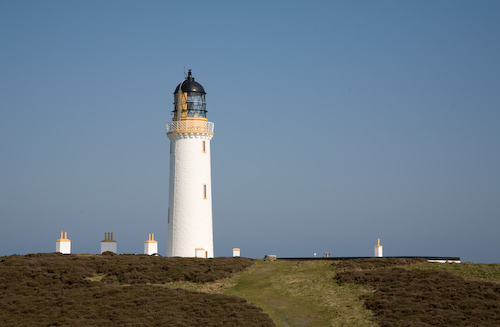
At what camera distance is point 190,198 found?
5284 cm

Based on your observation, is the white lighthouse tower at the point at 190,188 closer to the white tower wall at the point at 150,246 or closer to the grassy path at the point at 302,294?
the white tower wall at the point at 150,246

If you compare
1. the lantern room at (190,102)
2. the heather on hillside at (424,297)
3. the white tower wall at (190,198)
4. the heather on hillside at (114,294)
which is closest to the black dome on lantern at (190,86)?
the lantern room at (190,102)

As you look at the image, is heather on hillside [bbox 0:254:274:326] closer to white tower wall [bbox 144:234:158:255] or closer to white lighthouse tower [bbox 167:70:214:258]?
white tower wall [bbox 144:234:158:255]

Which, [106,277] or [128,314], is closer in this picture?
[128,314]

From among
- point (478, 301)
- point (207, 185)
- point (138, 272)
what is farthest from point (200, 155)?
point (478, 301)

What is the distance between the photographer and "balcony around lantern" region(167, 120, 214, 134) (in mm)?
53906

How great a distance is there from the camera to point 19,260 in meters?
45.8

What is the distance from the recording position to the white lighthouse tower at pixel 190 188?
173 ft

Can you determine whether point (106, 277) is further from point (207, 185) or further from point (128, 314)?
point (207, 185)

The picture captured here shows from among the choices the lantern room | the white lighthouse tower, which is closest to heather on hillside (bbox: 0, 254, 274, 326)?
the white lighthouse tower

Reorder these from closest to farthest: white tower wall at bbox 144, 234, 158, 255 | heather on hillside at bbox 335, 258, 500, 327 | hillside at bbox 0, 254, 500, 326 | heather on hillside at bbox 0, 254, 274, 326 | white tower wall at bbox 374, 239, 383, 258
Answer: heather on hillside at bbox 335, 258, 500, 327 < hillside at bbox 0, 254, 500, 326 < heather on hillside at bbox 0, 254, 274, 326 < white tower wall at bbox 374, 239, 383, 258 < white tower wall at bbox 144, 234, 158, 255

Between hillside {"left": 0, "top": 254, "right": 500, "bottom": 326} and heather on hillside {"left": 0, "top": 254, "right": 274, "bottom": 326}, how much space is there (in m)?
0.06

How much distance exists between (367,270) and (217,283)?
10308 mm

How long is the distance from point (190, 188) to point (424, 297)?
24.5 m
